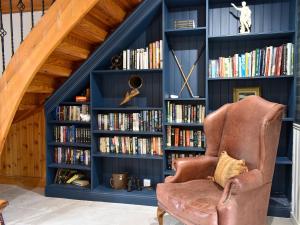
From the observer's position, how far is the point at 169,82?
3.13 meters

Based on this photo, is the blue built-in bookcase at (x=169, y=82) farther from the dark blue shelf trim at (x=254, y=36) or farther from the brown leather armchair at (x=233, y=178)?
the brown leather armchair at (x=233, y=178)

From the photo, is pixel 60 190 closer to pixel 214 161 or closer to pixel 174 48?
pixel 214 161

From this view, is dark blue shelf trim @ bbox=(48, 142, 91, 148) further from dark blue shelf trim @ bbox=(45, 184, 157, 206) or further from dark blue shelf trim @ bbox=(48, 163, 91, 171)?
dark blue shelf trim @ bbox=(45, 184, 157, 206)

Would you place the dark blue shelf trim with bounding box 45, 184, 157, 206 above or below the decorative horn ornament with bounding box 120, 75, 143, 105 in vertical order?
below

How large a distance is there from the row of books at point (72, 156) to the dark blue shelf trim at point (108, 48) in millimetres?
520

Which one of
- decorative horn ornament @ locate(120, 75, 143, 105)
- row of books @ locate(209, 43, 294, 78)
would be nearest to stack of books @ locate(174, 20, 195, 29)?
row of books @ locate(209, 43, 294, 78)

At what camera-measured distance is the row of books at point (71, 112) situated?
3273mm

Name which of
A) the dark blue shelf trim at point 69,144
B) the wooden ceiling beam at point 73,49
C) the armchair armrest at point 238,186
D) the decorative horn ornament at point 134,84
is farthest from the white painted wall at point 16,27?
the armchair armrest at point 238,186

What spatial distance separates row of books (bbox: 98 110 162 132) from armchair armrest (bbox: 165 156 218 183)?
735 mm

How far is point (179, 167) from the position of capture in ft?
7.57

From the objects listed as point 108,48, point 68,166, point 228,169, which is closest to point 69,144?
point 68,166

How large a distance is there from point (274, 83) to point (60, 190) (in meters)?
2.70

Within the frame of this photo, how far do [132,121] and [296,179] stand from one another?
1.72 metres

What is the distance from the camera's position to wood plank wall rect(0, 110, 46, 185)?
362 cm
